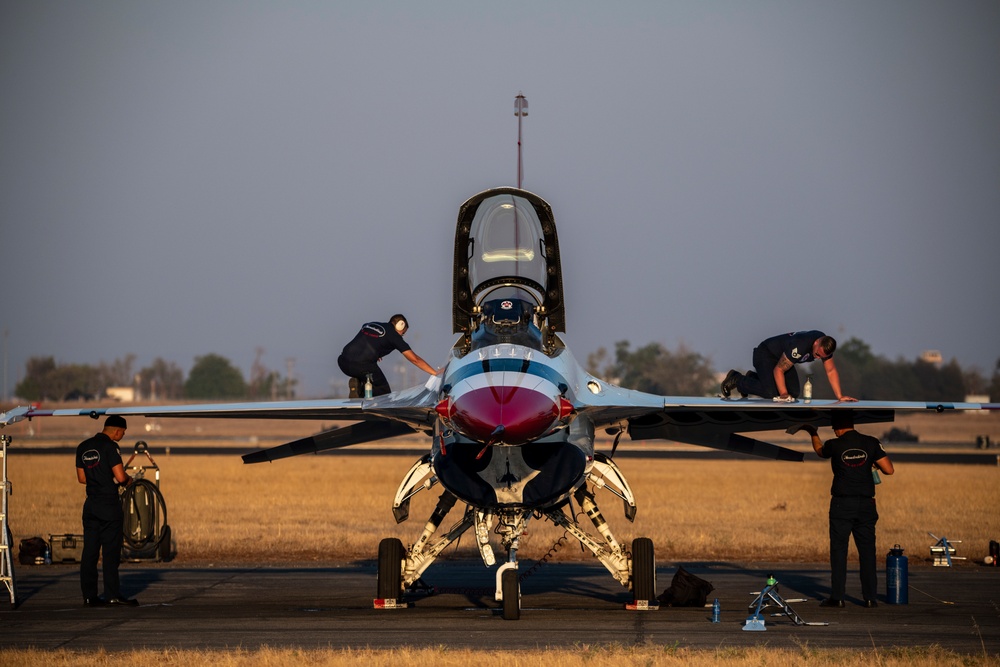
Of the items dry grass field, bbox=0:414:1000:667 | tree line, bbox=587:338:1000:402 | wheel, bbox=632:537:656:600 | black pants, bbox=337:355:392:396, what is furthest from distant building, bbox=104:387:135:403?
wheel, bbox=632:537:656:600

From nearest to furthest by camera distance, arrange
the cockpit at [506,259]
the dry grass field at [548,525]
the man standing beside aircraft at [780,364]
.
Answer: the dry grass field at [548,525] → the cockpit at [506,259] → the man standing beside aircraft at [780,364]

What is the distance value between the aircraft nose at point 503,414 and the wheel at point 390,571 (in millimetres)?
3396

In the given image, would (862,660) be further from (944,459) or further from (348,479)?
(944,459)

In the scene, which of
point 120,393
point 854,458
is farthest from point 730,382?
point 120,393

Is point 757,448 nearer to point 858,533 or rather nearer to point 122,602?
point 858,533

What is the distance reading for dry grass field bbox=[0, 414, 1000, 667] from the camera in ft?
35.7

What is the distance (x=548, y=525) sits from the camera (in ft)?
89.3

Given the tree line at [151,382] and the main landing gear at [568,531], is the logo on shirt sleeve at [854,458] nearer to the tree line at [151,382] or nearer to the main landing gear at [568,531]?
the main landing gear at [568,531]

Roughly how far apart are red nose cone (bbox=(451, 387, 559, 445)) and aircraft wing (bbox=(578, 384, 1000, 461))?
1333mm

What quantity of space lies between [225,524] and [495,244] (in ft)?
46.1

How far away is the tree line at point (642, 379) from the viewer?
98.1m

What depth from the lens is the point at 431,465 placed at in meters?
13.5

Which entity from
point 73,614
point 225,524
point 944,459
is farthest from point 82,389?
point 73,614

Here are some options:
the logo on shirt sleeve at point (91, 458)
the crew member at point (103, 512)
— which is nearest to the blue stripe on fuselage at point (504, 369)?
the crew member at point (103, 512)
